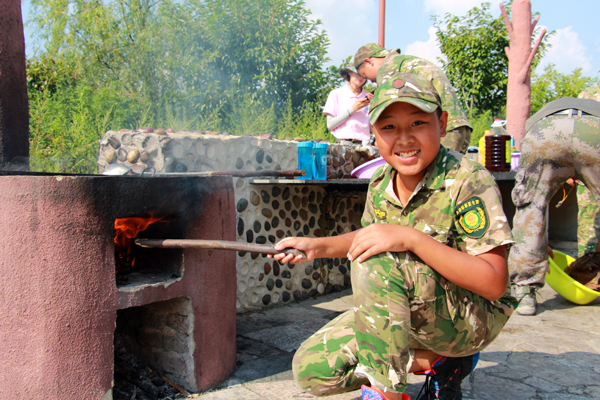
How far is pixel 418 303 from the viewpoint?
149 centimetres

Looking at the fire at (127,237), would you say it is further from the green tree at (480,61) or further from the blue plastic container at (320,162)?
the green tree at (480,61)

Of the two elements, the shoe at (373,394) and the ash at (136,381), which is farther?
the ash at (136,381)

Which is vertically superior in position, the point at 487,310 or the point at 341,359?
the point at 487,310

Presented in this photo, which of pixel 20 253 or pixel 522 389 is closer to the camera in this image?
pixel 20 253

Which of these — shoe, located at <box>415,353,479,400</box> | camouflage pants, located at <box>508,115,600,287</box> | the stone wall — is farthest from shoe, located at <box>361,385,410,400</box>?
camouflage pants, located at <box>508,115,600,287</box>

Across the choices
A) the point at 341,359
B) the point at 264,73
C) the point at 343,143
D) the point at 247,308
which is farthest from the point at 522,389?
the point at 264,73

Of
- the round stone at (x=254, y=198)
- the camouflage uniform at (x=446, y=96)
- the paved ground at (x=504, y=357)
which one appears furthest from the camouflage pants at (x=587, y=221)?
the round stone at (x=254, y=198)

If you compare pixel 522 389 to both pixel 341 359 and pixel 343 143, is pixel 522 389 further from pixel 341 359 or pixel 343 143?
pixel 343 143

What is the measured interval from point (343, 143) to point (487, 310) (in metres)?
3.58

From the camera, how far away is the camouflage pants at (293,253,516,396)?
1430 mm

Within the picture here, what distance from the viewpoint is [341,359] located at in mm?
1633

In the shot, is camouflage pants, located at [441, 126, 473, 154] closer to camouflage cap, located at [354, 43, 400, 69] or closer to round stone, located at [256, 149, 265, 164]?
camouflage cap, located at [354, 43, 400, 69]

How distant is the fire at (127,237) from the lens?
2133 mm

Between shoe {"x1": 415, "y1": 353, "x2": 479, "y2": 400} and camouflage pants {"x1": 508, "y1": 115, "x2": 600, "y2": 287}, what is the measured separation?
234cm
